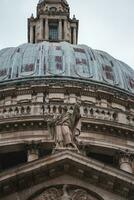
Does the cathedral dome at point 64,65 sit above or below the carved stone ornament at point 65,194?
above

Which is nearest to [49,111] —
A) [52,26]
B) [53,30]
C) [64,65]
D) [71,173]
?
[64,65]

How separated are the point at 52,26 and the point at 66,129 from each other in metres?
39.3

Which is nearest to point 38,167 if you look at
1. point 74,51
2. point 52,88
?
point 52,88

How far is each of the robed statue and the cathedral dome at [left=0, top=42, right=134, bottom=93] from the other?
24.6 m

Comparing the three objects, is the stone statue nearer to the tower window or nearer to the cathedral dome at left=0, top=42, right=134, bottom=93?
the cathedral dome at left=0, top=42, right=134, bottom=93

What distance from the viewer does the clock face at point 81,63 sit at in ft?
158

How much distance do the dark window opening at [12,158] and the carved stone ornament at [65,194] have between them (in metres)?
18.8

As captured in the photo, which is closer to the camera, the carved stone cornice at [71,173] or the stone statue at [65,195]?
the stone statue at [65,195]

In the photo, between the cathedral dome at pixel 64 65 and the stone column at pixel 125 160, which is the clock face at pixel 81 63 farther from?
the stone column at pixel 125 160

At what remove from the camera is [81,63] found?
4984cm

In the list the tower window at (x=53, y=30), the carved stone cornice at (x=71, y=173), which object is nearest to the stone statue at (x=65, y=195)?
the carved stone cornice at (x=71, y=173)

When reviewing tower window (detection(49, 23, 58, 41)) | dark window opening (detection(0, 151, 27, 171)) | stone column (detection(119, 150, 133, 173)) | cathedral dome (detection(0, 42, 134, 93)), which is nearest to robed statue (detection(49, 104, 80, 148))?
stone column (detection(119, 150, 133, 173))

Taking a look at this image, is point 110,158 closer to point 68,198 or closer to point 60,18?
point 68,198

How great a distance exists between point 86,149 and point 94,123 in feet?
5.59
